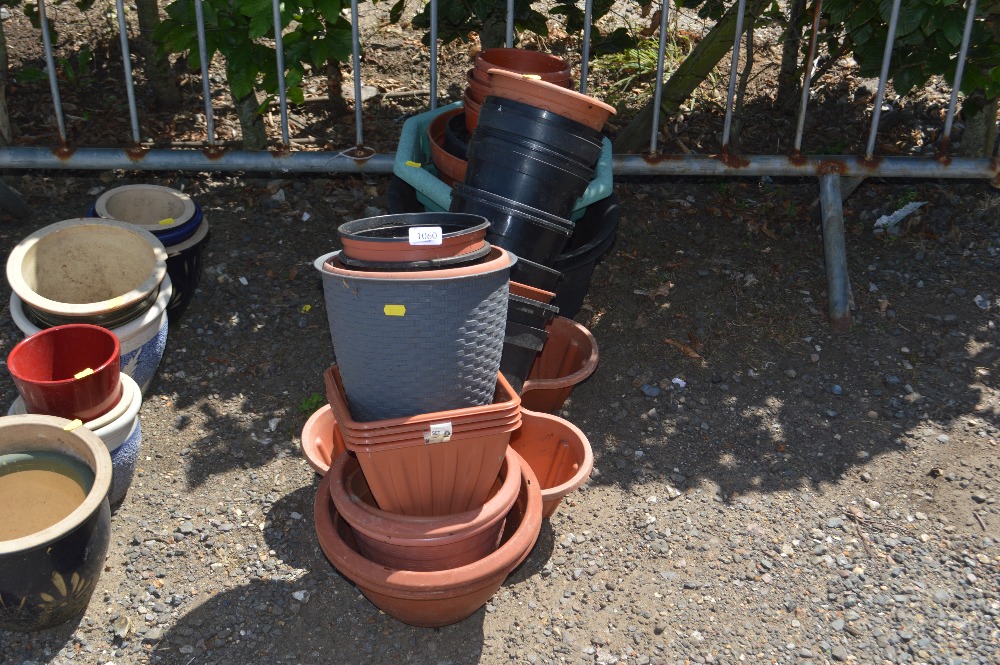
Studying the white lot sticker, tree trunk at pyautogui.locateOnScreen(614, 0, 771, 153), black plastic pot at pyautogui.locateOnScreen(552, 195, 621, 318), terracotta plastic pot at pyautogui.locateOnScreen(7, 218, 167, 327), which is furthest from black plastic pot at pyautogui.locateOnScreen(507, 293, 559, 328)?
tree trunk at pyautogui.locateOnScreen(614, 0, 771, 153)

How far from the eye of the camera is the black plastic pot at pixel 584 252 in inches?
150

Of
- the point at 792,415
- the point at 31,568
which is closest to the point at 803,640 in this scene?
the point at 792,415

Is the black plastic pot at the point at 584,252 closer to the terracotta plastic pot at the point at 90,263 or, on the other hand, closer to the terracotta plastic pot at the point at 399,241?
the terracotta plastic pot at the point at 399,241

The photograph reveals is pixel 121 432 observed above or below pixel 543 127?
below

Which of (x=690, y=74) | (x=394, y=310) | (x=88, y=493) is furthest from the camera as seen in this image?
(x=690, y=74)

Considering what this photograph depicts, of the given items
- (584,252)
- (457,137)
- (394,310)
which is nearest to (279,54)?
(457,137)

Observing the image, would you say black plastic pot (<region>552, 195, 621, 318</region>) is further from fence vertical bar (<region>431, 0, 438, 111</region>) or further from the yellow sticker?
the yellow sticker

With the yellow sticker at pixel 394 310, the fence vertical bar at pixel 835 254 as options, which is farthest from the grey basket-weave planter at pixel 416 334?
the fence vertical bar at pixel 835 254

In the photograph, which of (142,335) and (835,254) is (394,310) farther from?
(835,254)

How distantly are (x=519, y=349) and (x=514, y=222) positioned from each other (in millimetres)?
453

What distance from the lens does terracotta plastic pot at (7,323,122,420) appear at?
10.3 ft

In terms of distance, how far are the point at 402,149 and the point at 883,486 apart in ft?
7.61

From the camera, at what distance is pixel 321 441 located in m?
3.38

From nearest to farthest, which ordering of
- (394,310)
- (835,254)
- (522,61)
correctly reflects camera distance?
(394,310), (522,61), (835,254)
